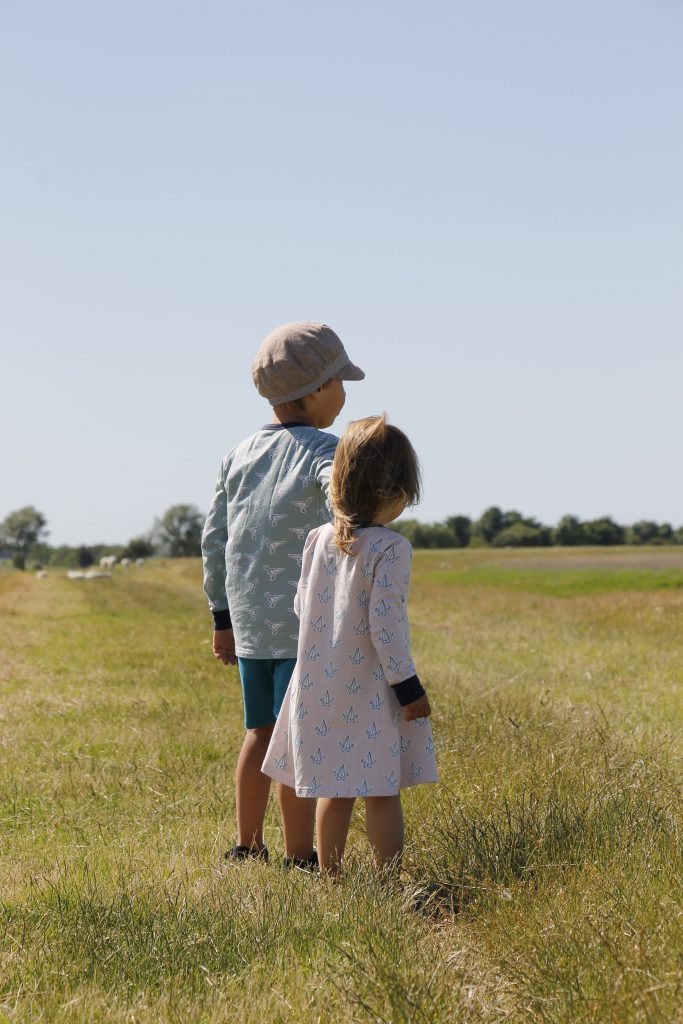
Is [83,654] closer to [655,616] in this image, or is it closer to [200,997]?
[655,616]

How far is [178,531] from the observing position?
156750 mm

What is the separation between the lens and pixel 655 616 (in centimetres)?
1573

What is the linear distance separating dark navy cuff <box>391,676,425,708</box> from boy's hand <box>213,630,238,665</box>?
1.11 m

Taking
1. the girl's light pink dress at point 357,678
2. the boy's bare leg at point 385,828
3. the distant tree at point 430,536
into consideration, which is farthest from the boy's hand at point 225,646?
the distant tree at point 430,536

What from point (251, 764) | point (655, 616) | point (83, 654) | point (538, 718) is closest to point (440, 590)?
point (655, 616)

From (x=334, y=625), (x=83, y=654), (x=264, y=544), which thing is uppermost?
(x=264, y=544)

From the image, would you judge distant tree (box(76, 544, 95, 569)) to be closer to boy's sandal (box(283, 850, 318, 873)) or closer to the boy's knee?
the boy's knee

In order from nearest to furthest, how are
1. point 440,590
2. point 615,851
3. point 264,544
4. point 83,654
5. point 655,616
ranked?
1. point 615,851
2. point 264,544
3. point 83,654
4. point 655,616
5. point 440,590

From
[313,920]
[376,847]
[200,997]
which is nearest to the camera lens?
[200,997]

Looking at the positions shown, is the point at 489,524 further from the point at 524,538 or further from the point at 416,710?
the point at 416,710

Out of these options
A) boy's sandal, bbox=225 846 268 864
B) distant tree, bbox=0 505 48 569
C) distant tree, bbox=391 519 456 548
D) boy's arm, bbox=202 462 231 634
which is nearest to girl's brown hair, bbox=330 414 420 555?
boy's arm, bbox=202 462 231 634

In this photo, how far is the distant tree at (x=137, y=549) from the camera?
14388 cm

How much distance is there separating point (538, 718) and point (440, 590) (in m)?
24.6

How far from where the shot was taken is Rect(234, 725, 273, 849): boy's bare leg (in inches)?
166
